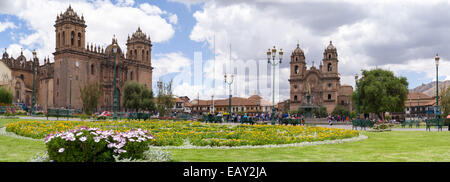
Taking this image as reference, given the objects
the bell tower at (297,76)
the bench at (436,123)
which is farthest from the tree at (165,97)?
the bell tower at (297,76)

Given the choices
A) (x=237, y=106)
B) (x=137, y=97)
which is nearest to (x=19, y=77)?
(x=137, y=97)

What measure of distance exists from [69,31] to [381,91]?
52464 mm

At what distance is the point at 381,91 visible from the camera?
176 feet

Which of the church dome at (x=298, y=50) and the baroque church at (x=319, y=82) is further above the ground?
the church dome at (x=298, y=50)

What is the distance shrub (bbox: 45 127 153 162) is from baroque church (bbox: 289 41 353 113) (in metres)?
87.7

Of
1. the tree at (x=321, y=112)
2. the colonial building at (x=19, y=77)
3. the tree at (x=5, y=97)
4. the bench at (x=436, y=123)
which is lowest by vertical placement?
the tree at (x=321, y=112)

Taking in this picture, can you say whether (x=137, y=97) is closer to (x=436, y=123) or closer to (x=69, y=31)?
(x=69, y=31)

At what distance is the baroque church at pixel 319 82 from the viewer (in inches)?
3691

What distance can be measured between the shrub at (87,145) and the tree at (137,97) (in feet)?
197

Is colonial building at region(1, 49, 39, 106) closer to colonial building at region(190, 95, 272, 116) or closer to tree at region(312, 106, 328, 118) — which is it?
colonial building at region(190, 95, 272, 116)

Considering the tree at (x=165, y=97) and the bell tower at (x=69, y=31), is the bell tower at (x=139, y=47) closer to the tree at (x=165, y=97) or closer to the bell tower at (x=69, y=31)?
the bell tower at (x=69, y=31)

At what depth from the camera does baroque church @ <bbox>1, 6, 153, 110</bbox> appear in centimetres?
6406
